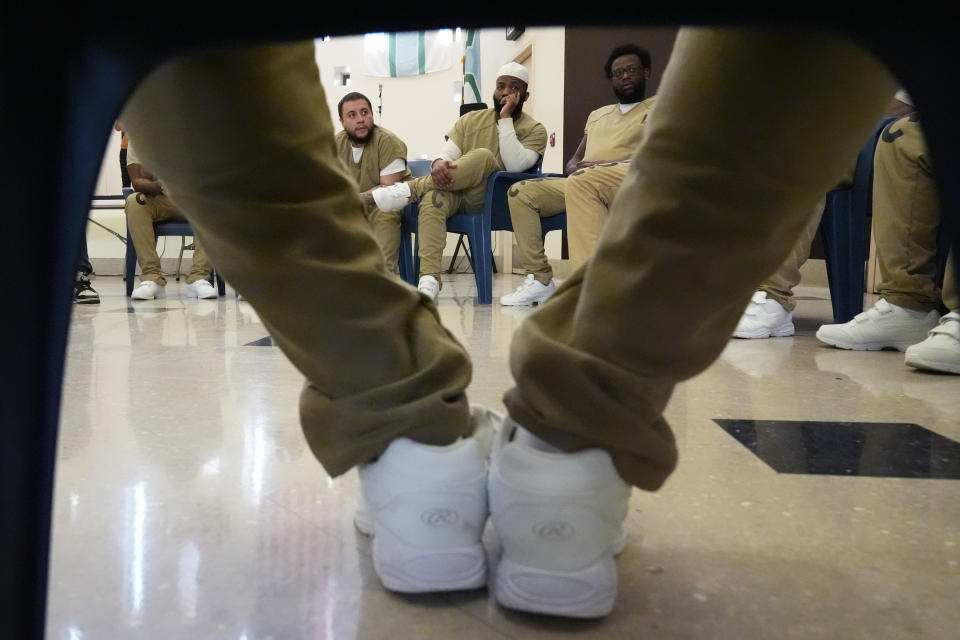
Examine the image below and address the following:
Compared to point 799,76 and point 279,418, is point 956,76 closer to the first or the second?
point 799,76

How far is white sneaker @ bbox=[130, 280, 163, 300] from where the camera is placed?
325 cm

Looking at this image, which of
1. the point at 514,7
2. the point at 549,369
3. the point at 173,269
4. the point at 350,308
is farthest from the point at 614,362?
the point at 173,269

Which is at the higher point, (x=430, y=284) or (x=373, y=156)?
(x=373, y=156)

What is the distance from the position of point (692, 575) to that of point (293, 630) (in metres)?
0.27

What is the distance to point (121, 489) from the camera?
67cm

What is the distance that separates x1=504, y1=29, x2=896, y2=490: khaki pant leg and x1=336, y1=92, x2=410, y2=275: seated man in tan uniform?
2.86 m

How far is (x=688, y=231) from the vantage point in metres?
0.35

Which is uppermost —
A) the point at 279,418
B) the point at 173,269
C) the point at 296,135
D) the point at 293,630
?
the point at 296,135

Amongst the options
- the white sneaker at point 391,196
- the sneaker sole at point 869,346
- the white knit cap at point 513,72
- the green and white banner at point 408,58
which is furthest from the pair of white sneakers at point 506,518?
the green and white banner at point 408,58

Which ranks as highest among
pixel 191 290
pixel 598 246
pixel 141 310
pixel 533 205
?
pixel 598 246

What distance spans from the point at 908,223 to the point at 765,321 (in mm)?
406

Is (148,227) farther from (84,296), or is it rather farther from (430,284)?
(430,284)

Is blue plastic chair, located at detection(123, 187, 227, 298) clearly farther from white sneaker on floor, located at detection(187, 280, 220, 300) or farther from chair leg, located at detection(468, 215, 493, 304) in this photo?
chair leg, located at detection(468, 215, 493, 304)

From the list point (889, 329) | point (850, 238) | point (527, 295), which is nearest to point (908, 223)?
point (889, 329)
